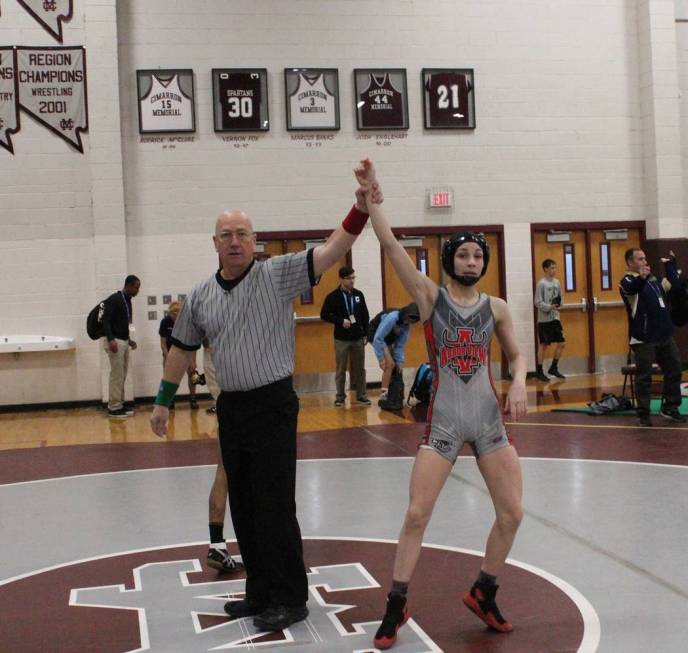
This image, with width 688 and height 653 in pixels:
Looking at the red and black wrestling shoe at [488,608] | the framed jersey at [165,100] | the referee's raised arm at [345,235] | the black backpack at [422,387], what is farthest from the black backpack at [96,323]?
the red and black wrestling shoe at [488,608]

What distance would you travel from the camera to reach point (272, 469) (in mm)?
4852

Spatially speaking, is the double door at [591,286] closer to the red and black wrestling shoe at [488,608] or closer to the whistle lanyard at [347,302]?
the whistle lanyard at [347,302]

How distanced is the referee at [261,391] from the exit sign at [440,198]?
38.6 feet

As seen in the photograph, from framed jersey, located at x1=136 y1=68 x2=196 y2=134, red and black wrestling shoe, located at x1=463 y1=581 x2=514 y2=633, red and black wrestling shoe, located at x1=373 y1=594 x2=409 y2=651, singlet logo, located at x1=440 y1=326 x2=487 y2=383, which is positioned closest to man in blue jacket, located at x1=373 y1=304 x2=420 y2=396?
framed jersey, located at x1=136 y1=68 x2=196 y2=134

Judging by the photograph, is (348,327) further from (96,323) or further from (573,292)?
(573,292)

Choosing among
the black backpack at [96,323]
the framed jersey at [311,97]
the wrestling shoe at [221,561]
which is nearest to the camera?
the wrestling shoe at [221,561]

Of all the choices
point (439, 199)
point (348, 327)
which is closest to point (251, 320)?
point (348, 327)

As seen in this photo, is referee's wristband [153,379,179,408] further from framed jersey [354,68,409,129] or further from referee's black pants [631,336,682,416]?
framed jersey [354,68,409,129]

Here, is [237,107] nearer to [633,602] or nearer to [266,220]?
[266,220]

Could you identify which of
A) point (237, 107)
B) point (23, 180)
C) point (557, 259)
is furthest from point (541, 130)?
point (23, 180)

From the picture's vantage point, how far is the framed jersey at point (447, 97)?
648 inches

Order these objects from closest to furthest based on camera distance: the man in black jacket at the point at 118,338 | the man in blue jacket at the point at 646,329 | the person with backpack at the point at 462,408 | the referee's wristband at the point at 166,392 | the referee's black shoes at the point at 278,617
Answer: the person with backpack at the point at 462,408 → the referee's black shoes at the point at 278,617 → the referee's wristband at the point at 166,392 → the man in blue jacket at the point at 646,329 → the man in black jacket at the point at 118,338

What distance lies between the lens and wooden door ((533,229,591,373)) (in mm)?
17266

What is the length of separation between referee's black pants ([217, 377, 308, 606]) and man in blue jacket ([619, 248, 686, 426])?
22.4 feet
